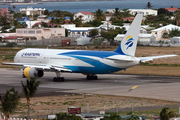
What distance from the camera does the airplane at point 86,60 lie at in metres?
48.5

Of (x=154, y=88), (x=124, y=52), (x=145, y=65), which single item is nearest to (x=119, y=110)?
(x=154, y=88)

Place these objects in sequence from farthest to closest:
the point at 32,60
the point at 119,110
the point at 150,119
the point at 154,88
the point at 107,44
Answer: the point at 107,44, the point at 32,60, the point at 154,88, the point at 119,110, the point at 150,119

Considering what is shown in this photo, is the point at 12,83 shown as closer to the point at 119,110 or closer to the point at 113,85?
the point at 113,85

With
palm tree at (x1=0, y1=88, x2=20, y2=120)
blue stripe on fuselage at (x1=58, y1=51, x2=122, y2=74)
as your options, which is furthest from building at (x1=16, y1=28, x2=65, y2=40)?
palm tree at (x1=0, y1=88, x2=20, y2=120)

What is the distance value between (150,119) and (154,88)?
1957 centimetres

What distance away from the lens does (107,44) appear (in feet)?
375

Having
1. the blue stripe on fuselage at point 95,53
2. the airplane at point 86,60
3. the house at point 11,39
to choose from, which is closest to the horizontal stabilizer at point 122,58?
the airplane at point 86,60

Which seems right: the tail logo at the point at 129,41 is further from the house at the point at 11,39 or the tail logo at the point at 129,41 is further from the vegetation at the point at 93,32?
the vegetation at the point at 93,32

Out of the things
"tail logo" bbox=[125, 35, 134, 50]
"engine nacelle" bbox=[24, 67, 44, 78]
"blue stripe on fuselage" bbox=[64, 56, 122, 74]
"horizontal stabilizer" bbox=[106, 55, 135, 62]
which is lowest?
"engine nacelle" bbox=[24, 67, 44, 78]

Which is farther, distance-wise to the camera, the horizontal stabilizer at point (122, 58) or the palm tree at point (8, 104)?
the horizontal stabilizer at point (122, 58)

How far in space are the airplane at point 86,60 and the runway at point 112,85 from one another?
189 centimetres

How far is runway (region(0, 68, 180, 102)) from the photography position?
43062 mm

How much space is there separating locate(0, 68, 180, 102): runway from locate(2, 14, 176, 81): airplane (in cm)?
189

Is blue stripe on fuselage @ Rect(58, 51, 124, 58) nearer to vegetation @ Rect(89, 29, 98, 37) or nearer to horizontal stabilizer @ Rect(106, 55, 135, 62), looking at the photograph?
horizontal stabilizer @ Rect(106, 55, 135, 62)
